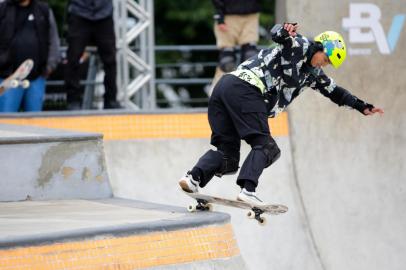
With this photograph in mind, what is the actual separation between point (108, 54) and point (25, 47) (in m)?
1.00

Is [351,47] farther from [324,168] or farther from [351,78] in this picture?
[324,168]

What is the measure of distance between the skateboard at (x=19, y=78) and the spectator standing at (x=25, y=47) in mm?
219

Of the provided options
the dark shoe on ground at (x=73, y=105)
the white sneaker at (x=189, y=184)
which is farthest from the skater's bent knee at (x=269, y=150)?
the dark shoe on ground at (x=73, y=105)

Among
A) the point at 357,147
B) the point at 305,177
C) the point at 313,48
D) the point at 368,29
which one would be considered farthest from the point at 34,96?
the point at 313,48

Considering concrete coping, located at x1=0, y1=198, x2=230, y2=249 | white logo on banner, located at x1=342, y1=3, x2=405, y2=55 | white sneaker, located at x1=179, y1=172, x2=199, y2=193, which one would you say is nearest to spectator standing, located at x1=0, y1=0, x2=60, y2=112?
white logo on banner, located at x1=342, y1=3, x2=405, y2=55

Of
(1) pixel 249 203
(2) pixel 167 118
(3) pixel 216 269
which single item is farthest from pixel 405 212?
(3) pixel 216 269

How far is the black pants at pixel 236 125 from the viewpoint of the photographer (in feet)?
25.5

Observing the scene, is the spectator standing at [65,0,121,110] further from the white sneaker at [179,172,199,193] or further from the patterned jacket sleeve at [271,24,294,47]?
the patterned jacket sleeve at [271,24,294,47]

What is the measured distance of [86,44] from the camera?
1176 centimetres

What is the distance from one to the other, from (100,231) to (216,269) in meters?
0.97

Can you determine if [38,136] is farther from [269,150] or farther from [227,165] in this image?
[269,150]

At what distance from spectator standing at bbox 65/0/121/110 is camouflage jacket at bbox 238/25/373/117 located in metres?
3.97

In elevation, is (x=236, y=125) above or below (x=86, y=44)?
above

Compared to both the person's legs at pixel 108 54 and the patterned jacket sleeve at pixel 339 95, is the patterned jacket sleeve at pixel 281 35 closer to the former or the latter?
the patterned jacket sleeve at pixel 339 95
